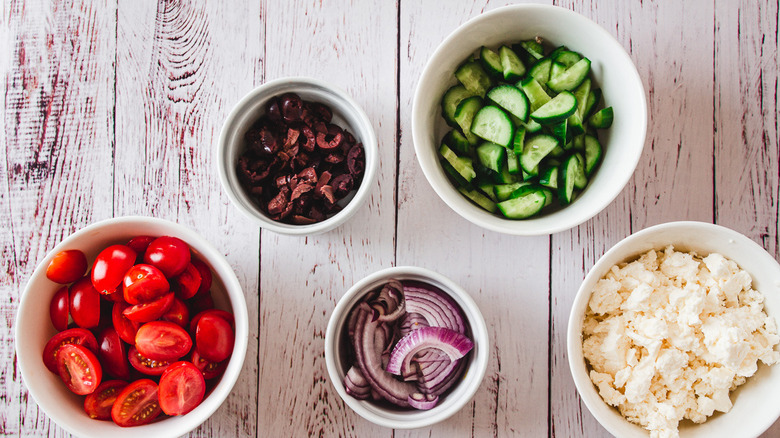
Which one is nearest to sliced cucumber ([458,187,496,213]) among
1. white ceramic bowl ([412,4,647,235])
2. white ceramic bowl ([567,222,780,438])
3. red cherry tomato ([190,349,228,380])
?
white ceramic bowl ([412,4,647,235])

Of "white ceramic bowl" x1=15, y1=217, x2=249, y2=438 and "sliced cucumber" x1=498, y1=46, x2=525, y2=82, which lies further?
"sliced cucumber" x1=498, y1=46, x2=525, y2=82

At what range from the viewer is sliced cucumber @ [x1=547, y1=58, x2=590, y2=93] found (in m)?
1.33

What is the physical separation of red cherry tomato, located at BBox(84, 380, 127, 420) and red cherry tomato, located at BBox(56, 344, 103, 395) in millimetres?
31

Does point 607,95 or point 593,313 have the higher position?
point 607,95

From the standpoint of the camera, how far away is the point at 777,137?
1.51 metres

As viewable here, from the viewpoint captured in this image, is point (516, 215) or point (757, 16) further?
point (757, 16)

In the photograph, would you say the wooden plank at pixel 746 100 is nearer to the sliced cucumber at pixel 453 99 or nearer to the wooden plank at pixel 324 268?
the sliced cucumber at pixel 453 99

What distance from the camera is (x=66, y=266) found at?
49.6 inches

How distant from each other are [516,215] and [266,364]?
71cm

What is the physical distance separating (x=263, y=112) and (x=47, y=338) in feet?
2.29

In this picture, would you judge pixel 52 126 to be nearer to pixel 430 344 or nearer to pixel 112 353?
pixel 112 353

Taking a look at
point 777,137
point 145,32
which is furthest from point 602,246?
point 145,32

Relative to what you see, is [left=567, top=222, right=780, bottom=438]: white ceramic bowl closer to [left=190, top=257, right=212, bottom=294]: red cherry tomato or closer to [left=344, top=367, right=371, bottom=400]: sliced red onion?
[left=344, top=367, right=371, bottom=400]: sliced red onion

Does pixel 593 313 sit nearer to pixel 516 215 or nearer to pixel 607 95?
pixel 516 215
